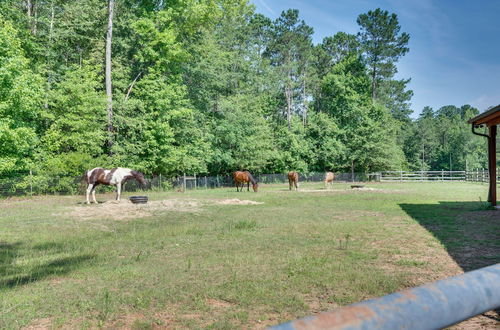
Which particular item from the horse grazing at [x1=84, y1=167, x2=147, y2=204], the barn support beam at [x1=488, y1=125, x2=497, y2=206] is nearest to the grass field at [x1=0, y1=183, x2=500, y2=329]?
the barn support beam at [x1=488, y1=125, x2=497, y2=206]

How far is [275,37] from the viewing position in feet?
175

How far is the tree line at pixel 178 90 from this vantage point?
2298 cm

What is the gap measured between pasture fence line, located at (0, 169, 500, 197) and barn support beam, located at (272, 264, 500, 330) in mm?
23850

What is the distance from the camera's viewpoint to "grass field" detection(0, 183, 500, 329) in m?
4.16

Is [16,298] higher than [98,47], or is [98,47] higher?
[98,47]

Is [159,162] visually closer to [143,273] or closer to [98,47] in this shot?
[98,47]

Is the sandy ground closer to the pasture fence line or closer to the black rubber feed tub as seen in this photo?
the black rubber feed tub

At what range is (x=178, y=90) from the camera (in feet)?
94.8

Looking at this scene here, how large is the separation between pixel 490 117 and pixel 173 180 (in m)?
22.8

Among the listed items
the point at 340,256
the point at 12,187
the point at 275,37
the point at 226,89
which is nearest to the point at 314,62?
the point at 275,37

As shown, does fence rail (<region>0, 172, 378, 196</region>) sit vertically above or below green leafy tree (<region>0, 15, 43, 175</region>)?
below

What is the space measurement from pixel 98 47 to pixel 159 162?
32.4 feet

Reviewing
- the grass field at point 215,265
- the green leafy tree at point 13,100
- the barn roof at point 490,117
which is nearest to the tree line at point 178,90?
the green leafy tree at point 13,100

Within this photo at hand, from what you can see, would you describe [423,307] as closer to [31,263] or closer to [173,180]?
[31,263]
